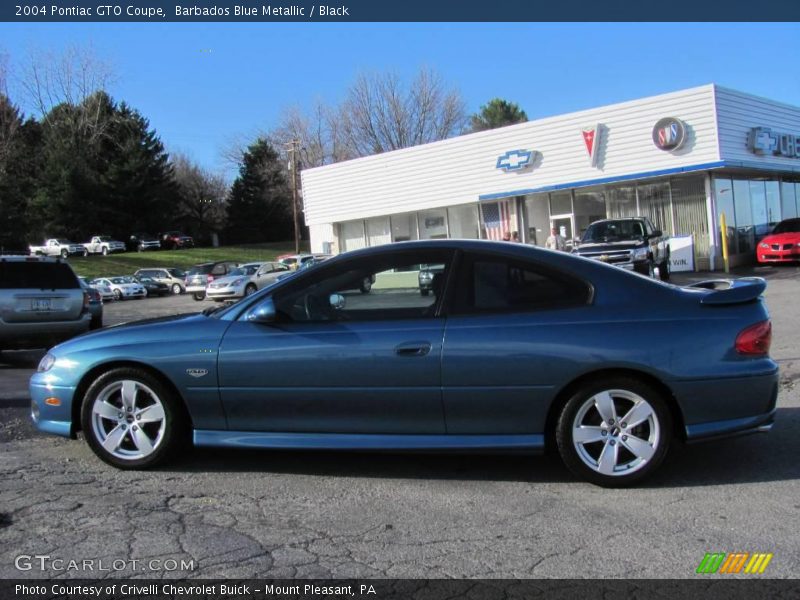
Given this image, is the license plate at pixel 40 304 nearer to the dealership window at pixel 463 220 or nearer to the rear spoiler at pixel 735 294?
the rear spoiler at pixel 735 294

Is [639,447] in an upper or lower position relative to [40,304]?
lower

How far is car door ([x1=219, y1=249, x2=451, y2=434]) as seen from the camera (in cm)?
420

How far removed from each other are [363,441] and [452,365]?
75 cm

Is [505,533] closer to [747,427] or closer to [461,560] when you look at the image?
[461,560]

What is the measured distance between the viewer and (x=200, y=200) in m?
75.2

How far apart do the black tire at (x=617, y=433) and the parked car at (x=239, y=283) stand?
2110 cm

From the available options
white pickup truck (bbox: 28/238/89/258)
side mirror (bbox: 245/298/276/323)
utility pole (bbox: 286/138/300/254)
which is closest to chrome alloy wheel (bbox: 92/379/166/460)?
side mirror (bbox: 245/298/276/323)

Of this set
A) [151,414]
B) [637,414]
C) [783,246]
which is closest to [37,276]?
[151,414]

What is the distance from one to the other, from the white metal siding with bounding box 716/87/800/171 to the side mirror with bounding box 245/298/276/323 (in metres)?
20.2

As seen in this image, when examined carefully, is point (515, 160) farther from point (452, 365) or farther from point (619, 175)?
point (452, 365)

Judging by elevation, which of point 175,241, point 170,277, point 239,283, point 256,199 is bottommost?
point 239,283

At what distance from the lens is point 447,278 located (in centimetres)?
439

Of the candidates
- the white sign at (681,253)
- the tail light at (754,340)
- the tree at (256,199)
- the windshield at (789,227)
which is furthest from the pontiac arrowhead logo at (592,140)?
the tree at (256,199)

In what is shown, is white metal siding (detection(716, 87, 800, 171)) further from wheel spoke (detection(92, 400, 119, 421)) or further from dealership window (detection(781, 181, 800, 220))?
wheel spoke (detection(92, 400, 119, 421))
